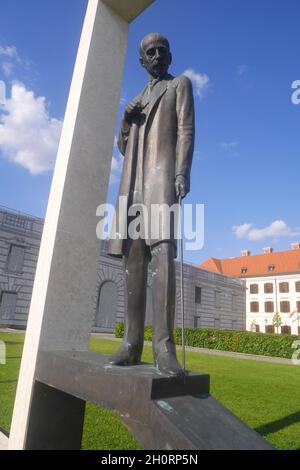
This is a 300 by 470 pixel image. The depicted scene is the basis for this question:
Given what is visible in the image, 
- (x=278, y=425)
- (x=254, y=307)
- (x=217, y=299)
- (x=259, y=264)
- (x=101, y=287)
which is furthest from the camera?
(x=259, y=264)

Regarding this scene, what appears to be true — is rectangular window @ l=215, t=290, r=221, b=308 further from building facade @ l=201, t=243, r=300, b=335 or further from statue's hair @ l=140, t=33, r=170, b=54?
statue's hair @ l=140, t=33, r=170, b=54

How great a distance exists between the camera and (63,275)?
3363 mm

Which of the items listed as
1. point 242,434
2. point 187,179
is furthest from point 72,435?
point 187,179

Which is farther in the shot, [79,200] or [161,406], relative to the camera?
[79,200]

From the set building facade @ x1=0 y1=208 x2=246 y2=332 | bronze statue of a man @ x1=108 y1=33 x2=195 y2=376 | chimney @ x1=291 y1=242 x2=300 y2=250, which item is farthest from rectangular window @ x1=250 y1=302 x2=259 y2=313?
bronze statue of a man @ x1=108 y1=33 x2=195 y2=376

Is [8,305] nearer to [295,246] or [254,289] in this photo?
[254,289]

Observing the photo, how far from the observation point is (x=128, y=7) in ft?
13.8

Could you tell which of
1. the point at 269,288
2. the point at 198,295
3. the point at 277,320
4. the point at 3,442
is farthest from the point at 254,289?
the point at 3,442

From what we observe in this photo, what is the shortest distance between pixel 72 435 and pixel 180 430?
182 cm

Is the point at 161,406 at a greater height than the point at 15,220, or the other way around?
the point at 15,220

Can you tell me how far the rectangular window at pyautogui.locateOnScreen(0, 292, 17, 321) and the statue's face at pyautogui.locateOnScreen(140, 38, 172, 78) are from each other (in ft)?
67.8

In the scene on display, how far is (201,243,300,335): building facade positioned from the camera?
46250mm

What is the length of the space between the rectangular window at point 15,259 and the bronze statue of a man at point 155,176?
66.3ft

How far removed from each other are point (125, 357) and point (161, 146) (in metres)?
1.85
